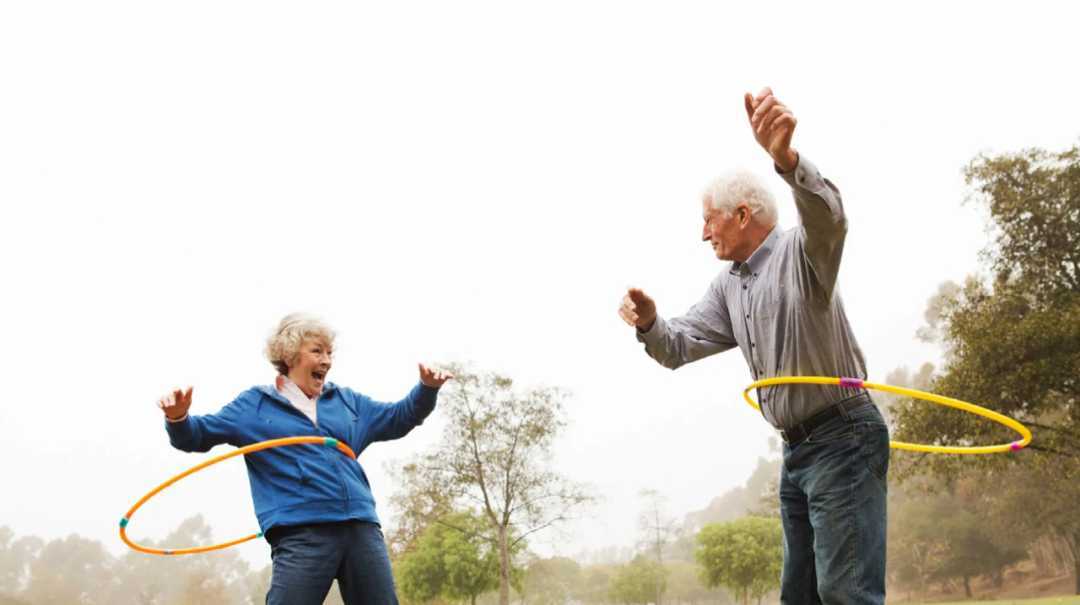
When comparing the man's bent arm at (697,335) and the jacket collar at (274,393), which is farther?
the jacket collar at (274,393)

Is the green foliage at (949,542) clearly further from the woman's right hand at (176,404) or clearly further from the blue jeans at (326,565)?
the woman's right hand at (176,404)

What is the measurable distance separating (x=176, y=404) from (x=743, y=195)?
323 centimetres

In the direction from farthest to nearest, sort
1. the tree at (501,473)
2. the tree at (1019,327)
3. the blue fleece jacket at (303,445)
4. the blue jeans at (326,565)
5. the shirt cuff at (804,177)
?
1. the tree at (501,473)
2. the tree at (1019,327)
3. the blue fleece jacket at (303,445)
4. the blue jeans at (326,565)
5. the shirt cuff at (804,177)

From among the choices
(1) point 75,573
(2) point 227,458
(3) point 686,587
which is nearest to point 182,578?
(1) point 75,573

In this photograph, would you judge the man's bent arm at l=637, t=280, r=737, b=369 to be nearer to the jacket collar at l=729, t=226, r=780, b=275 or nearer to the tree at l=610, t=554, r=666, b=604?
the jacket collar at l=729, t=226, r=780, b=275

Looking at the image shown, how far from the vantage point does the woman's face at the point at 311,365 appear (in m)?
5.29

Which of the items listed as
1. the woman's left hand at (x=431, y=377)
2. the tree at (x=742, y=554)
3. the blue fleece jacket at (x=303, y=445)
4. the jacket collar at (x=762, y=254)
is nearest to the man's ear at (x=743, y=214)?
the jacket collar at (x=762, y=254)

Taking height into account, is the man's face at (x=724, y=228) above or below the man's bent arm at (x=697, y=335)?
above

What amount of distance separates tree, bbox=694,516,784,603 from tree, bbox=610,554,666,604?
9.51 meters

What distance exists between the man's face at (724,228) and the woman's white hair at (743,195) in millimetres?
24

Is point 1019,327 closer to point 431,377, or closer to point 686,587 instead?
point 431,377

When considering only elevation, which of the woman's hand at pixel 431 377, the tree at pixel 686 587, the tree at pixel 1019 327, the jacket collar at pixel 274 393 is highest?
the tree at pixel 1019 327

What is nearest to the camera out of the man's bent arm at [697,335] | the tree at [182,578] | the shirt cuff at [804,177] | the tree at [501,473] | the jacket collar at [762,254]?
the shirt cuff at [804,177]

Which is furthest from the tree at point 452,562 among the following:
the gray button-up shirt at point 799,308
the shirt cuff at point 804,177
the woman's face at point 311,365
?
the shirt cuff at point 804,177
